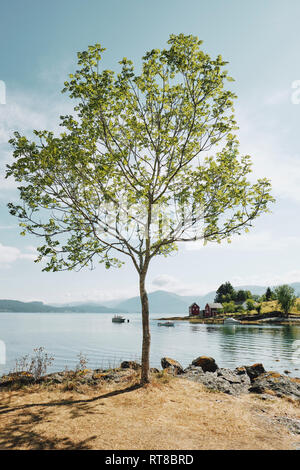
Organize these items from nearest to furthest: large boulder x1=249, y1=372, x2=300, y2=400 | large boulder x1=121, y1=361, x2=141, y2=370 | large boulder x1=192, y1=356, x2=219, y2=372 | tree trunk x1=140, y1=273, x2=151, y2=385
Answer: tree trunk x1=140, y1=273, x2=151, y2=385
large boulder x1=249, y1=372, x2=300, y2=400
large boulder x1=121, y1=361, x2=141, y2=370
large boulder x1=192, y1=356, x2=219, y2=372

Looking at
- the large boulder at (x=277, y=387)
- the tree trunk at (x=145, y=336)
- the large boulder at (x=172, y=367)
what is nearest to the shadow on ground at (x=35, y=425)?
the tree trunk at (x=145, y=336)

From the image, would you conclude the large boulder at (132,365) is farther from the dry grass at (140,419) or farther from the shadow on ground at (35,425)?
the shadow on ground at (35,425)

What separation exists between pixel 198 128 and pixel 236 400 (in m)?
13.0

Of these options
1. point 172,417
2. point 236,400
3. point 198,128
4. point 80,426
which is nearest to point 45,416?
point 80,426

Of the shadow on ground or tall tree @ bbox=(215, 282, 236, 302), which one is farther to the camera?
tall tree @ bbox=(215, 282, 236, 302)

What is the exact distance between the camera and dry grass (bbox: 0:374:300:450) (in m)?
8.52

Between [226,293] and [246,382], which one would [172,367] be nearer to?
[246,382]

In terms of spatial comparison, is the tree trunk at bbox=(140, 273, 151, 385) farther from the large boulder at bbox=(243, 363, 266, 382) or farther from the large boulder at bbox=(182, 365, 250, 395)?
the large boulder at bbox=(243, 363, 266, 382)

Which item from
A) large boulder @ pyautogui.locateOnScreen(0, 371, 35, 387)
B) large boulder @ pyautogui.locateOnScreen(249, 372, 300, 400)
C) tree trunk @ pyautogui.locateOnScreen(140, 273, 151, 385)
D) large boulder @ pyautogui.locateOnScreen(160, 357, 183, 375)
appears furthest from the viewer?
large boulder @ pyautogui.locateOnScreen(160, 357, 183, 375)

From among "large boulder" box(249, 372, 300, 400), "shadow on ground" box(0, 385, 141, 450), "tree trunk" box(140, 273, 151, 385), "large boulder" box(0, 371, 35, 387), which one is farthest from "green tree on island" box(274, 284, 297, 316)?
"shadow on ground" box(0, 385, 141, 450)

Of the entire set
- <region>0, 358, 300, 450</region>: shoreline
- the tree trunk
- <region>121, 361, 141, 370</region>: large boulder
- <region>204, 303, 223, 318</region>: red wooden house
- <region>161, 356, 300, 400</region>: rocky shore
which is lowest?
<region>204, 303, 223, 318</region>: red wooden house

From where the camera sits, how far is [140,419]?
34.2 ft

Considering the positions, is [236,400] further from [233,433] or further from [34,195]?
[34,195]

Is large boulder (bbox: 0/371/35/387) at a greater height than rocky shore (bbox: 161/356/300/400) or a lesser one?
greater
